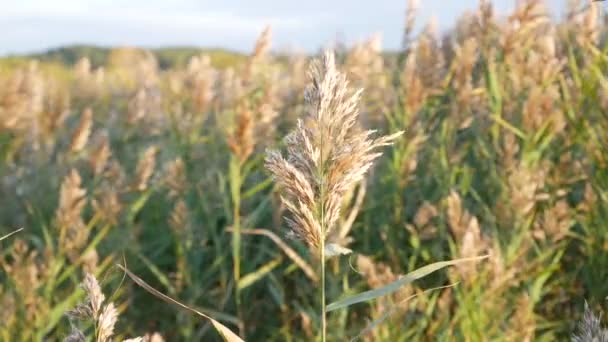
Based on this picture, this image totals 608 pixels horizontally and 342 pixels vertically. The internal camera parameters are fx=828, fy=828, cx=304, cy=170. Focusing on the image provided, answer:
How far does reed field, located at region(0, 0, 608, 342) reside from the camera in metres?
2.80

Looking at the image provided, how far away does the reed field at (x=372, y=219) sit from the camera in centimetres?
280

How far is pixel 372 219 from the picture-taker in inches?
144

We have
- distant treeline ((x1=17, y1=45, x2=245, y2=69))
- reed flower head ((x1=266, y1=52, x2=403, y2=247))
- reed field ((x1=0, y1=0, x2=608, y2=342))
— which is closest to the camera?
reed flower head ((x1=266, y1=52, x2=403, y2=247))

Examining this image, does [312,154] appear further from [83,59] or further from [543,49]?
[83,59]

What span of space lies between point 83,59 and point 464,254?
5711 millimetres

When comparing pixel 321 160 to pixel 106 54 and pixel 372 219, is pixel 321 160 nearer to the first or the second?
pixel 372 219

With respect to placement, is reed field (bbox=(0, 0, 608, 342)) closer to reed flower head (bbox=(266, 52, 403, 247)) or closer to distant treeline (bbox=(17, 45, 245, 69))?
reed flower head (bbox=(266, 52, 403, 247))

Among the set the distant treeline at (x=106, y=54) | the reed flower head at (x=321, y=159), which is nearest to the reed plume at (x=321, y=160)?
the reed flower head at (x=321, y=159)

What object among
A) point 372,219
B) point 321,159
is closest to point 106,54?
point 372,219

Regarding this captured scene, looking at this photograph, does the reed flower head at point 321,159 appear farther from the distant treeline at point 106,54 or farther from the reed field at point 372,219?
the distant treeline at point 106,54

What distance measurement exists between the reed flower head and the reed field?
88 centimetres

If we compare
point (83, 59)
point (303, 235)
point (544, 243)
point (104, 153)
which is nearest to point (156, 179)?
point (104, 153)

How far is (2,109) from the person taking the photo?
436 centimetres

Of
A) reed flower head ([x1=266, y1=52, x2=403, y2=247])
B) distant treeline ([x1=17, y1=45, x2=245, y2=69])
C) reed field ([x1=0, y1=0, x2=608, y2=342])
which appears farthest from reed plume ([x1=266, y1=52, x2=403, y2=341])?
distant treeline ([x1=17, y1=45, x2=245, y2=69])
